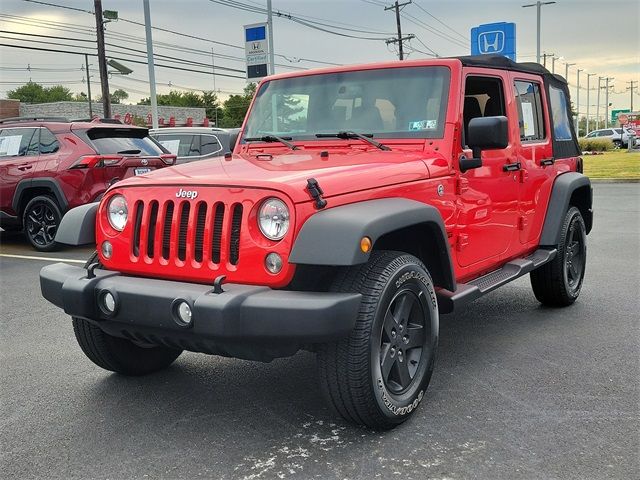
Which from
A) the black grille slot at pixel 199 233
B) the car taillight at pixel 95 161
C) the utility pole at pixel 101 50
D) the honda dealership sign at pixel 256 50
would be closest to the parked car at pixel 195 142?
the car taillight at pixel 95 161

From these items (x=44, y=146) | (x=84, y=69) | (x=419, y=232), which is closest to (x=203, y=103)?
(x=84, y=69)

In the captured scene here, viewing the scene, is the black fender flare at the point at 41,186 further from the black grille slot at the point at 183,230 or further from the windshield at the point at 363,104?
the black grille slot at the point at 183,230

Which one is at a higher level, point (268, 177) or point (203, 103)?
point (203, 103)

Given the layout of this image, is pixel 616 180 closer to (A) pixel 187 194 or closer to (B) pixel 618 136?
(A) pixel 187 194

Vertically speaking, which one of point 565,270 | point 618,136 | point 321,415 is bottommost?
point 321,415

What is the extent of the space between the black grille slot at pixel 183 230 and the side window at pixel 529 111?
2.81 m

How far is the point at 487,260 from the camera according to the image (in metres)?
4.54

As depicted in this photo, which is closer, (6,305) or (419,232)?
(419,232)

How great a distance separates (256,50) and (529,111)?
14.8 m

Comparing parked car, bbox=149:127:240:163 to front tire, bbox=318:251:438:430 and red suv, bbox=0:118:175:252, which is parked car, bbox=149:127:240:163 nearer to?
red suv, bbox=0:118:175:252

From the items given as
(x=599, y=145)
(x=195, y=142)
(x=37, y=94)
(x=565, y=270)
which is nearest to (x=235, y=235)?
(x=565, y=270)

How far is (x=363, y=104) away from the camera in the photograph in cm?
437

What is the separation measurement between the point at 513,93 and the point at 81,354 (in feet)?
12.1

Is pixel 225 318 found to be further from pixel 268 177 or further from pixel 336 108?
pixel 336 108
